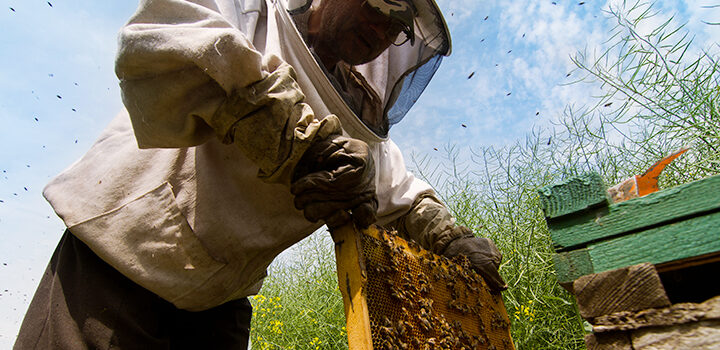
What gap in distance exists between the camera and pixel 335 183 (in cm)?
146

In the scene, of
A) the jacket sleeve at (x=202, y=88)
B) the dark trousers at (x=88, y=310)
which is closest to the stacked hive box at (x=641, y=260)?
the jacket sleeve at (x=202, y=88)

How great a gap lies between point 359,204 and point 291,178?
11.2 inches

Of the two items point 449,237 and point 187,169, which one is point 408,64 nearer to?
point 449,237

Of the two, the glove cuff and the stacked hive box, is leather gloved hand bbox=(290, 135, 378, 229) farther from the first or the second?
the glove cuff

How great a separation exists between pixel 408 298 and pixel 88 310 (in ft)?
4.19

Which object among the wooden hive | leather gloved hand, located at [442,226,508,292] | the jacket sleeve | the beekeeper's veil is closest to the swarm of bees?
the wooden hive

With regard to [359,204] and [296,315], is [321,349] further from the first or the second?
[359,204]

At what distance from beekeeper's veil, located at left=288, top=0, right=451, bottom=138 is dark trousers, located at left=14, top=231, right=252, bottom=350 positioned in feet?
4.79

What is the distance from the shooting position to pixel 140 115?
1512 millimetres

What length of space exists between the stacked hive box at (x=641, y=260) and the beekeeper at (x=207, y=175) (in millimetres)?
681

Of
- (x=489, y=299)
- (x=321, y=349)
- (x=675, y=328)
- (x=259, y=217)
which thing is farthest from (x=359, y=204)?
(x=321, y=349)

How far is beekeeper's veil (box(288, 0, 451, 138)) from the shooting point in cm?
249

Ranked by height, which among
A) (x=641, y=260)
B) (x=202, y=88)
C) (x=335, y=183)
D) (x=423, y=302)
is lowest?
(x=423, y=302)

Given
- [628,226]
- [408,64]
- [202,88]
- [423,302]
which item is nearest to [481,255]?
[423,302]
